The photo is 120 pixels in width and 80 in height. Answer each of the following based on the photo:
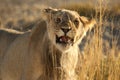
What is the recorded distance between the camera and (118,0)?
63.4ft

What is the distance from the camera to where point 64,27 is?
514 centimetres

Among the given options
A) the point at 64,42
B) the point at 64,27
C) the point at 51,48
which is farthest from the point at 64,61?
the point at 64,27

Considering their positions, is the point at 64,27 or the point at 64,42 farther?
the point at 64,42

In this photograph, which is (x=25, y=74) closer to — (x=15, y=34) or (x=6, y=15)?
(x=15, y=34)

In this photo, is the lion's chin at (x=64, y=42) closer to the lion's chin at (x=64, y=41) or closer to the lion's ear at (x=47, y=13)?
the lion's chin at (x=64, y=41)

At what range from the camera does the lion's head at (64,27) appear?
5.18 metres

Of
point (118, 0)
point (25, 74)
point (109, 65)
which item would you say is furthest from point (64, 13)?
point (118, 0)

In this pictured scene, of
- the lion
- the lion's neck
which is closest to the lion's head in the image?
the lion

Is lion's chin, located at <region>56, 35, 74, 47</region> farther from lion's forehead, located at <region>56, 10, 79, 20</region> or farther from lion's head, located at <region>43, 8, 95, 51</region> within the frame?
lion's forehead, located at <region>56, 10, 79, 20</region>

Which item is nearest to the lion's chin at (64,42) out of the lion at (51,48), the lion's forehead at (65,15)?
the lion at (51,48)

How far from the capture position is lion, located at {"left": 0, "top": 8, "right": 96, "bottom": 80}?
5277 millimetres

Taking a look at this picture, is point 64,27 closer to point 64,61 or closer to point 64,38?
point 64,38

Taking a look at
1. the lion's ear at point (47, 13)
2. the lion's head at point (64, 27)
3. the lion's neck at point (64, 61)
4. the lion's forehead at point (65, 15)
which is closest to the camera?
the lion's head at point (64, 27)

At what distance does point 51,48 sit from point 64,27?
0.60 metres
